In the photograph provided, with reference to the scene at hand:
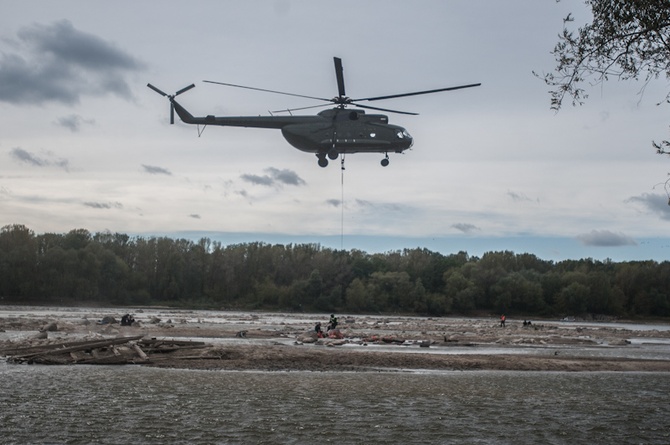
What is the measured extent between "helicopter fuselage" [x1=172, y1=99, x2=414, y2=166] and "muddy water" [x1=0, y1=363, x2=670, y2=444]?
49.6 feet

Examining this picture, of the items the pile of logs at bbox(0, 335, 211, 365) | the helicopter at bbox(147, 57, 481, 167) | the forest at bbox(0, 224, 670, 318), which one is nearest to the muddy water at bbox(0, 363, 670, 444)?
the pile of logs at bbox(0, 335, 211, 365)

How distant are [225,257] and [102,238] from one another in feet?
107

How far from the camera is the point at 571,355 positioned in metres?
44.8

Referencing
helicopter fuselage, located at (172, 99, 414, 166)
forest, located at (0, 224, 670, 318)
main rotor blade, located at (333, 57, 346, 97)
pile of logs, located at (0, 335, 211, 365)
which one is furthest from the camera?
forest, located at (0, 224, 670, 318)

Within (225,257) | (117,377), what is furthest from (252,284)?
(117,377)

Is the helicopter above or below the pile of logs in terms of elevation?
above

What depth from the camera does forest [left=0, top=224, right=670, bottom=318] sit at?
153000mm

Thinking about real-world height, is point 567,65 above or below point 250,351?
above

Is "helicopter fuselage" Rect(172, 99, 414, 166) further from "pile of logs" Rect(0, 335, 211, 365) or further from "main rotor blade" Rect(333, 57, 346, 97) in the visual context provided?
"pile of logs" Rect(0, 335, 211, 365)

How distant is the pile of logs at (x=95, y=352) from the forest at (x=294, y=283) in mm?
112840

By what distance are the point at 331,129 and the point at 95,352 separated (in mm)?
16953

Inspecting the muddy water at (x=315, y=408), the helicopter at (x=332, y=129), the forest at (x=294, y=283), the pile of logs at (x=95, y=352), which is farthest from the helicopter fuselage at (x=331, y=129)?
the forest at (x=294, y=283)

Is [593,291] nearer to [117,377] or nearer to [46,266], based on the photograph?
[46,266]

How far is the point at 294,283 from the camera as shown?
164 metres
